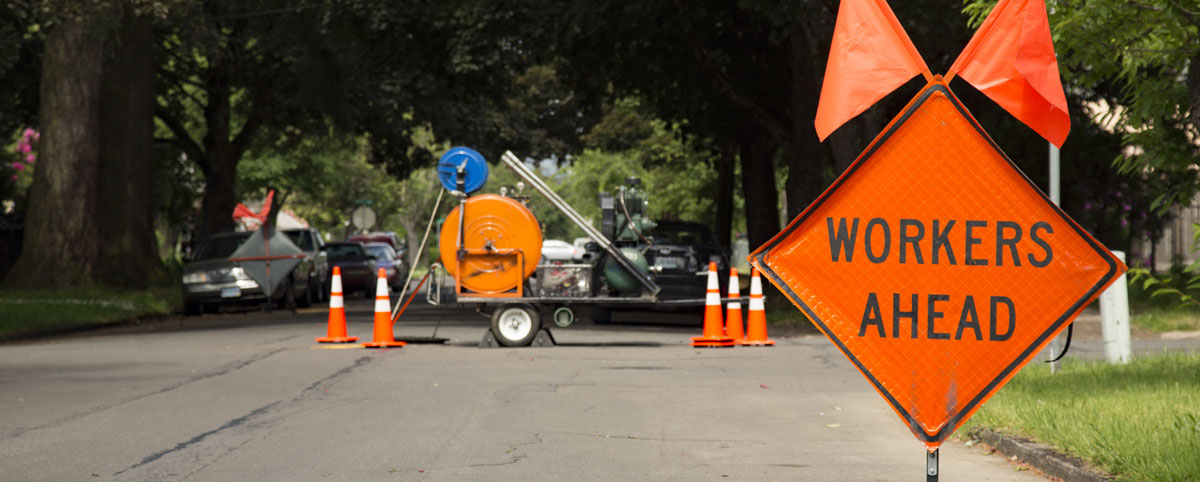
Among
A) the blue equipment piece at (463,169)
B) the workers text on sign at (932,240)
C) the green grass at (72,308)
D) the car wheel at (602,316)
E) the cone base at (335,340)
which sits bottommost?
the cone base at (335,340)

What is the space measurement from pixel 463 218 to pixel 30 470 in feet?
28.3

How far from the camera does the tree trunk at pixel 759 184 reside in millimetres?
30734

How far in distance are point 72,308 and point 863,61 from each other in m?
20.0

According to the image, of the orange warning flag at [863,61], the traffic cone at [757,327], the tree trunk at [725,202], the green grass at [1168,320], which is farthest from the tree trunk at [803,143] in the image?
the orange warning flag at [863,61]

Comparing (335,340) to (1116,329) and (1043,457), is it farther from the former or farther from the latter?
(1043,457)

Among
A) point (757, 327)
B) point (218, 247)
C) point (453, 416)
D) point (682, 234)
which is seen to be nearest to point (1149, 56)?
point (453, 416)

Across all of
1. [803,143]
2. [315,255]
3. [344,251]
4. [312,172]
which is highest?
[312,172]

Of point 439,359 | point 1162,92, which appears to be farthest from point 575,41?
point 1162,92

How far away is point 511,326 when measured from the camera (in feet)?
54.0

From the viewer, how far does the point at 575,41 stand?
93.3 ft

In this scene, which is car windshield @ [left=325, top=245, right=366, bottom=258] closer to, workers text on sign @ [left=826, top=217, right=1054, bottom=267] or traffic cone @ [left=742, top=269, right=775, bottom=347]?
traffic cone @ [left=742, top=269, right=775, bottom=347]

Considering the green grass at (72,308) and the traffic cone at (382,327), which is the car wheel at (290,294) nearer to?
the green grass at (72,308)

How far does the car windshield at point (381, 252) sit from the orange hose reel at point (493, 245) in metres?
25.9

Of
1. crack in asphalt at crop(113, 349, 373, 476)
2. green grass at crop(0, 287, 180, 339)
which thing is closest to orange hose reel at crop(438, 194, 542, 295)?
crack in asphalt at crop(113, 349, 373, 476)
